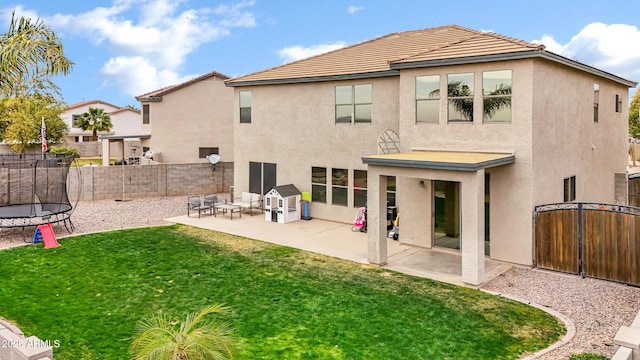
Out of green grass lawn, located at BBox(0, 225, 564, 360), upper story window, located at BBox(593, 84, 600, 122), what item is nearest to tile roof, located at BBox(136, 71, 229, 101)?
green grass lawn, located at BBox(0, 225, 564, 360)

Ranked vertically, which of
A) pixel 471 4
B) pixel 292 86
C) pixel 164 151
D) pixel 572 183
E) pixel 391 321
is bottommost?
pixel 391 321

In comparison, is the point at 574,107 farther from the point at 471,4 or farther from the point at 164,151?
the point at 164,151

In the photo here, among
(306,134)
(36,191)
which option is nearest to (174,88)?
(306,134)

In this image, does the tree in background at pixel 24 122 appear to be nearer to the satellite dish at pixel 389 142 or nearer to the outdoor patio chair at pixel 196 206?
the outdoor patio chair at pixel 196 206

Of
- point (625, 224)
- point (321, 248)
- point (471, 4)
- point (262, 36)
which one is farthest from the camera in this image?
point (262, 36)

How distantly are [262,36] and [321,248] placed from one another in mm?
20374

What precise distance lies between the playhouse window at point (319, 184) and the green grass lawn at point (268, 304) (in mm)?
4982

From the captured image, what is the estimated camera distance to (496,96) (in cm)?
1231

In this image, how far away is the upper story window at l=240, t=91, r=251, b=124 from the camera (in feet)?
67.0

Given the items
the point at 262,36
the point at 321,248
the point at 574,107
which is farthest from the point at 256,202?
the point at 262,36

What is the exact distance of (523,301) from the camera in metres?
9.58

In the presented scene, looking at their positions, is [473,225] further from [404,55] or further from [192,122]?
[192,122]

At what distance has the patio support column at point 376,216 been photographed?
11883 mm

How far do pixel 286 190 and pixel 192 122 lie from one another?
15385mm
